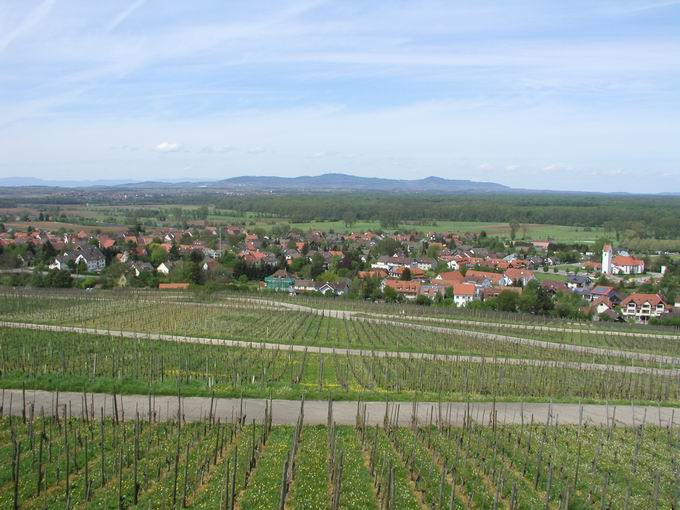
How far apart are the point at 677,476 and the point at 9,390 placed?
17123mm

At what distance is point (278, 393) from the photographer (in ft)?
60.8

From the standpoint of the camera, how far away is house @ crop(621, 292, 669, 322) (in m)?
50.6

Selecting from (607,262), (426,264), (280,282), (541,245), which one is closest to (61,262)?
(280,282)

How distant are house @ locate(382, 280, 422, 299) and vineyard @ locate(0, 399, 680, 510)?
40.9 meters

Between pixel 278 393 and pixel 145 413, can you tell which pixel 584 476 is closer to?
pixel 278 393

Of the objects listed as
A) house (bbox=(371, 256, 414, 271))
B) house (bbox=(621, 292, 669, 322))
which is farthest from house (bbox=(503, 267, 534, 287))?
house (bbox=(371, 256, 414, 271))

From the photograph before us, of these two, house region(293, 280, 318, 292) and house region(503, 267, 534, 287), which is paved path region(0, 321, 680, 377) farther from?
house region(503, 267, 534, 287)

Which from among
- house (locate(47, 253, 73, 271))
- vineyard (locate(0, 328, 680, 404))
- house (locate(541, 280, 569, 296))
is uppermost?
vineyard (locate(0, 328, 680, 404))

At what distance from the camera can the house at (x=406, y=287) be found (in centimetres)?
5750

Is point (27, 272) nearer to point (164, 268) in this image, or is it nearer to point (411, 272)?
point (164, 268)

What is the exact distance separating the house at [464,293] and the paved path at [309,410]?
3494cm

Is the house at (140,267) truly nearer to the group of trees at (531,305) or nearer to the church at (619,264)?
the group of trees at (531,305)

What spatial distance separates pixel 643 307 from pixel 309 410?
42.7m

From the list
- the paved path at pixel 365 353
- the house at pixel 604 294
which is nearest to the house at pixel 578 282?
the house at pixel 604 294
